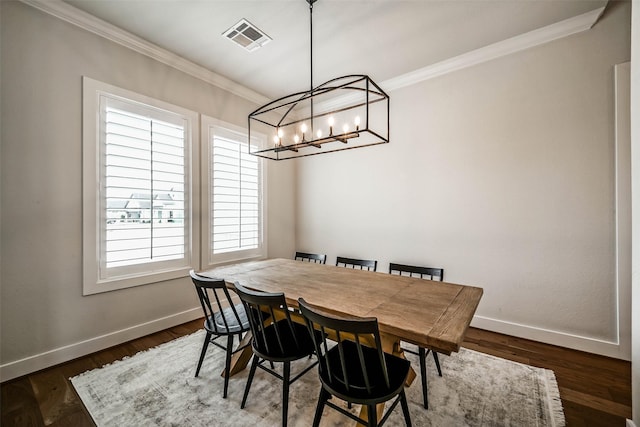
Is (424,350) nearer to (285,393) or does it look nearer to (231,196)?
(285,393)

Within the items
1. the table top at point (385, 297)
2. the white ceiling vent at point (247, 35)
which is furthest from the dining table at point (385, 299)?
the white ceiling vent at point (247, 35)

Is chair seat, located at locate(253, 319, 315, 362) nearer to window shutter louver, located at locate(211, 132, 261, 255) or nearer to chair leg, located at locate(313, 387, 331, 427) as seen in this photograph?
chair leg, located at locate(313, 387, 331, 427)

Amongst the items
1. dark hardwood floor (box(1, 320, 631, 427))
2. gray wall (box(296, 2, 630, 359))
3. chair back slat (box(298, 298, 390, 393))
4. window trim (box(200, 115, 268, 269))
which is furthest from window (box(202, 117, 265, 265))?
chair back slat (box(298, 298, 390, 393))

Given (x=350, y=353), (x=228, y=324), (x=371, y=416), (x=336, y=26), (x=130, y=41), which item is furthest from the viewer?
(x=130, y=41)

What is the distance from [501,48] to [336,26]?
1.81 metres

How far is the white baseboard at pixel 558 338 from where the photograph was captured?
2.38 metres

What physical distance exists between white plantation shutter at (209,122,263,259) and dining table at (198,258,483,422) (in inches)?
43.6

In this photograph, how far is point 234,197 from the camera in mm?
3717

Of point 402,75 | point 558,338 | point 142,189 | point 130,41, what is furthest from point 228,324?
point 402,75

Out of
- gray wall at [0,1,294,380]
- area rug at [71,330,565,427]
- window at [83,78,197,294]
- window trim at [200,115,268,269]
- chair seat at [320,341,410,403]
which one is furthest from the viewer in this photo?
window trim at [200,115,268,269]

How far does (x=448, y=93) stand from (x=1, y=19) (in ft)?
13.6

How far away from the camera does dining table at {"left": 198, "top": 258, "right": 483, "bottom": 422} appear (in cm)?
127

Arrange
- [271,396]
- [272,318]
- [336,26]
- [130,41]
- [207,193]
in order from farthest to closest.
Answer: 1. [207,193]
2. [130,41]
3. [336,26]
4. [271,396]
5. [272,318]

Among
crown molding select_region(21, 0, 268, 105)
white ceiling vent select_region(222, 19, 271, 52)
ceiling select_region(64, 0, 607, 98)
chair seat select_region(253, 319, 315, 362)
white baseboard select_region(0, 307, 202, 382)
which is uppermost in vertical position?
ceiling select_region(64, 0, 607, 98)
